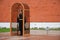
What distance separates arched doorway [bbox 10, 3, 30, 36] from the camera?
937 inches

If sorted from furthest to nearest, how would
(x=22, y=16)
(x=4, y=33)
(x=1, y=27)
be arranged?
(x=1, y=27)
(x=4, y=33)
(x=22, y=16)

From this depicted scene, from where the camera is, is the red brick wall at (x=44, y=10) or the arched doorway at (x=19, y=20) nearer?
the arched doorway at (x=19, y=20)

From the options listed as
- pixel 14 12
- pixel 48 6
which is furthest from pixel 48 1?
pixel 14 12

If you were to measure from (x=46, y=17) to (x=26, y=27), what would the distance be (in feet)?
12.4

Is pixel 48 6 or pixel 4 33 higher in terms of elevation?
pixel 48 6

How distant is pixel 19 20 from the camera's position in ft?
79.1

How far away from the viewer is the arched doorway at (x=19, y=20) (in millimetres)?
23797

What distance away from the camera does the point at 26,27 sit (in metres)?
24.1

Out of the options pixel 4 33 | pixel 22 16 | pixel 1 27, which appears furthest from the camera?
pixel 1 27

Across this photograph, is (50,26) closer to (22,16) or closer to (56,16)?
(56,16)

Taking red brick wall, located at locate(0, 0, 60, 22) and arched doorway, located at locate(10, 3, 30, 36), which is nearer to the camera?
arched doorway, located at locate(10, 3, 30, 36)

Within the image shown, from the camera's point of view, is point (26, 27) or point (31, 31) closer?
point (26, 27)

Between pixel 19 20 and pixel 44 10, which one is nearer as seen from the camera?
pixel 19 20

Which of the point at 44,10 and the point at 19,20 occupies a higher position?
the point at 44,10
